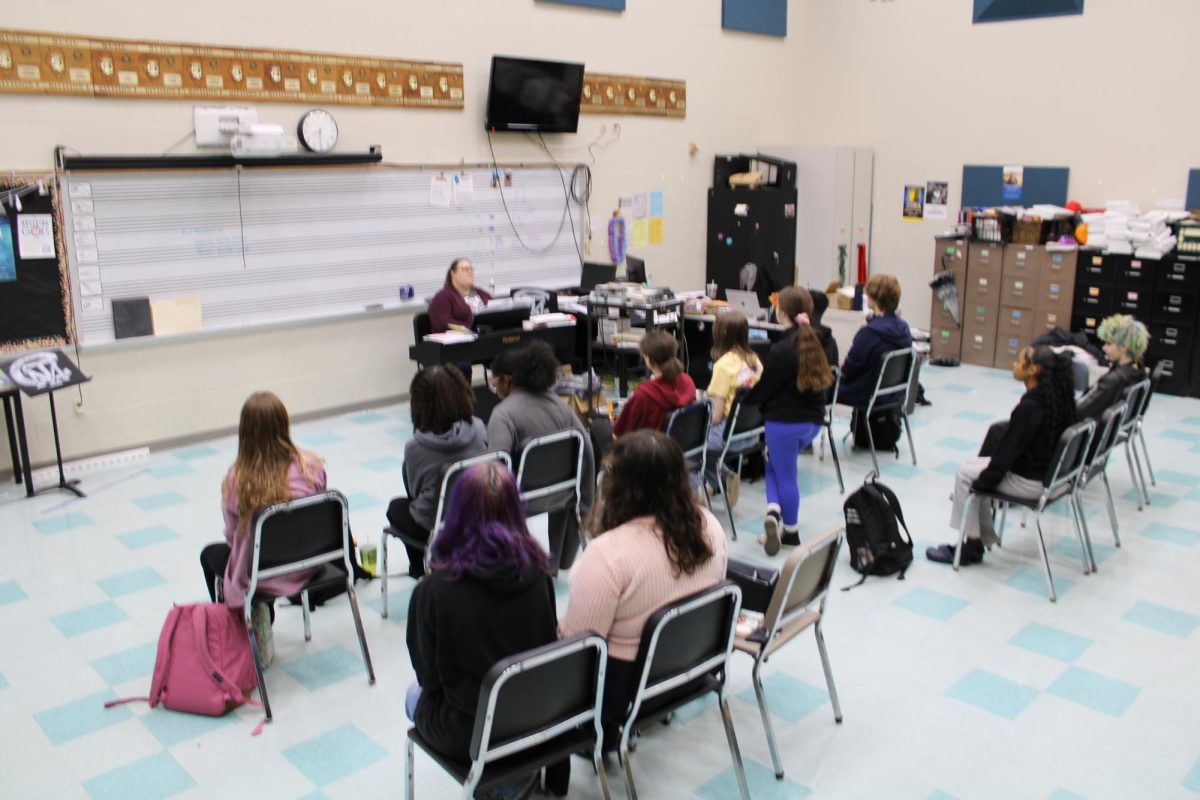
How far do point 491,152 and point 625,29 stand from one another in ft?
6.27

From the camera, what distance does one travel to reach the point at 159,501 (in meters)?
5.70

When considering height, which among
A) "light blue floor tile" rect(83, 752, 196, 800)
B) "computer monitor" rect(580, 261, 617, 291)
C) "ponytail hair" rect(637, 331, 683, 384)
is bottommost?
"light blue floor tile" rect(83, 752, 196, 800)

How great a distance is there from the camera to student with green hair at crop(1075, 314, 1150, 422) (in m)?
5.08

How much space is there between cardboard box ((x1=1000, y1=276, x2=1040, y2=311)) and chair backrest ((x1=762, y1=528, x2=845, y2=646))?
632 centimetres

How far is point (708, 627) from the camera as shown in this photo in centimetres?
274

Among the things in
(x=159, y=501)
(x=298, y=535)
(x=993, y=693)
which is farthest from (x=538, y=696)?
(x=159, y=501)

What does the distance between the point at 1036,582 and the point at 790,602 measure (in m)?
2.01

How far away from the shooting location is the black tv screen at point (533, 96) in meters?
7.94

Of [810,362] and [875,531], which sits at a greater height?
[810,362]

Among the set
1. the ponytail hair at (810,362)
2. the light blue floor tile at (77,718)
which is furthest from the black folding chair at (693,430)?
the light blue floor tile at (77,718)

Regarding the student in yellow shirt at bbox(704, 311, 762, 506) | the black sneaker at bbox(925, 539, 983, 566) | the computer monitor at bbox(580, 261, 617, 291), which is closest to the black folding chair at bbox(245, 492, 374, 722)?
the student in yellow shirt at bbox(704, 311, 762, 506)

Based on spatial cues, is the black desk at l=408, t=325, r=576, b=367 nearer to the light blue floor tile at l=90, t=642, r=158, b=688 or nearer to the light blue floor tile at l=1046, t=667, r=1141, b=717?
the light blue floor tile at l=90, t=642, r=158, b=688

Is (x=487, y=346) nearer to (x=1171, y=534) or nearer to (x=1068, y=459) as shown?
(x=1068, y=459)

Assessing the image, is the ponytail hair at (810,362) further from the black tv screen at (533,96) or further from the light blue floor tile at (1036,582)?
the black tv screen at (533,96)
